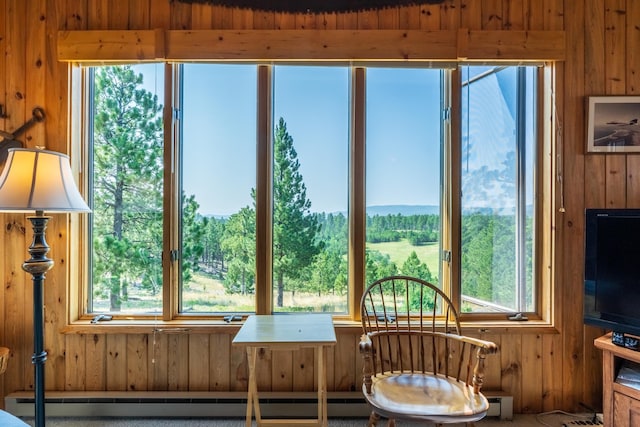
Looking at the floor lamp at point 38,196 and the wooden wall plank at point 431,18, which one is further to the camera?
the wooden wall plank at point 431,18

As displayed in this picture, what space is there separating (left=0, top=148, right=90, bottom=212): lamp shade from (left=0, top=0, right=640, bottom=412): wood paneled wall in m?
0.50

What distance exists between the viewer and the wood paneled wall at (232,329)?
2.10 meters

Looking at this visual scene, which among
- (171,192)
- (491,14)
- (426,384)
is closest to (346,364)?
(426,384)

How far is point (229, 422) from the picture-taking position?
6.63 feet

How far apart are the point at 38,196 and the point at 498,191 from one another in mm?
2591

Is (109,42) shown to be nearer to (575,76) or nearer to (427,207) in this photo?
(427,207)

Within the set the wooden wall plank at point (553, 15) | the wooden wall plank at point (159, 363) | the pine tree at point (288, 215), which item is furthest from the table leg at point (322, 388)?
the wooden wall plank at point (553, 15)

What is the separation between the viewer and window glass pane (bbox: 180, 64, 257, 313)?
7.28ft

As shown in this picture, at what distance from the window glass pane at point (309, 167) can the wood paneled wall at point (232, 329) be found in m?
0.36

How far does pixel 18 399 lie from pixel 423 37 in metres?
3.29

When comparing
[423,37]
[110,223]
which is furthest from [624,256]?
[110,223]

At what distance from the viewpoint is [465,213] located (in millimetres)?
2217

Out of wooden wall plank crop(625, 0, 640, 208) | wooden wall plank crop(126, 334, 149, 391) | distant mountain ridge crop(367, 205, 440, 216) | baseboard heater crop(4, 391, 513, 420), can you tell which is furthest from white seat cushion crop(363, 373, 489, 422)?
wooden wall plank crop(625, 0, 640, 208)

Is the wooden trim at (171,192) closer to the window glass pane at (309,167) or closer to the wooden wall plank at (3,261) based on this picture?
the window glass pane at (309,167)
